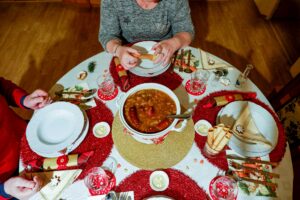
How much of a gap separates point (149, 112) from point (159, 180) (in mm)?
311

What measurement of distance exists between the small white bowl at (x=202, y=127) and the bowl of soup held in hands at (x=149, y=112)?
78 mm

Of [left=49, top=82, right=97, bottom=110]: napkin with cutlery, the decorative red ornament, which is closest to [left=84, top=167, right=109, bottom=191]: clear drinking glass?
the decorative red ornament

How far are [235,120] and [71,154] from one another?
32.8 inches

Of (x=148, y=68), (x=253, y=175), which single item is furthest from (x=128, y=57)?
(x=253, y=175)

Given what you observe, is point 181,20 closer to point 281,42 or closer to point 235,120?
point 235,120

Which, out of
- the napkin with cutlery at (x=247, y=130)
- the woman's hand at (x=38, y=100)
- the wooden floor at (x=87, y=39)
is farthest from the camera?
the wooden floor at (x=87, y=39)

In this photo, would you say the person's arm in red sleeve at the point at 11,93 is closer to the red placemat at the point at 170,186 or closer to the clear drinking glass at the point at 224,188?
the red placemat at the point at 170,186

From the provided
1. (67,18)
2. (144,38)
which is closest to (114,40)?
(144,38)

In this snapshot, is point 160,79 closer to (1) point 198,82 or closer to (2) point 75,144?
(1) point 198,82

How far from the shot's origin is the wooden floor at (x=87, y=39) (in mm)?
2750

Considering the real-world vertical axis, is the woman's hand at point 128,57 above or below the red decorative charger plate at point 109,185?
above

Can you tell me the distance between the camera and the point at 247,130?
115 cm

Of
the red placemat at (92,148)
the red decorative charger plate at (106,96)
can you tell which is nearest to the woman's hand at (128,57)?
the red decorative charger plate at (106,96)

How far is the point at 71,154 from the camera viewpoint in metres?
1.11
